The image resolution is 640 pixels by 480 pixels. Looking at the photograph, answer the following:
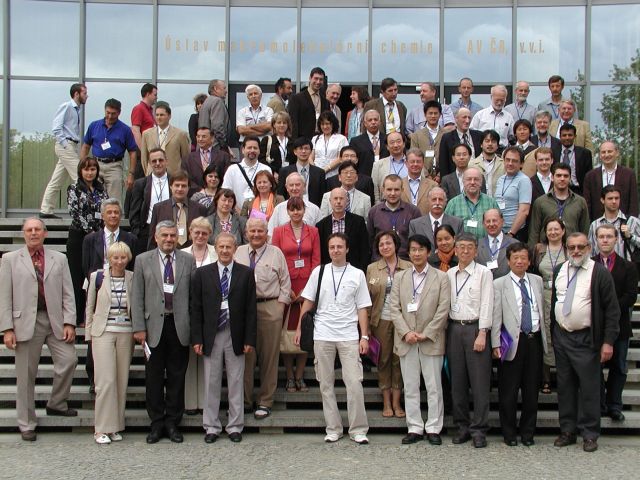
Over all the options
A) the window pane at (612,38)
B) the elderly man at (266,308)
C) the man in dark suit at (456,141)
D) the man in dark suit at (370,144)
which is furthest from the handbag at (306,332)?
the window pane at (612,38)

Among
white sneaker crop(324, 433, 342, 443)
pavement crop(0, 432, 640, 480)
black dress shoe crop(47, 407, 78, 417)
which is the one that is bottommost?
pavement crop(0, 432, 640, 480)

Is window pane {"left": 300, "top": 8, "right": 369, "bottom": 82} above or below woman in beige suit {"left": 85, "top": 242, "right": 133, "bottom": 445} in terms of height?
above

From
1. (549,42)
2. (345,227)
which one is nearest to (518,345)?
(345,227)

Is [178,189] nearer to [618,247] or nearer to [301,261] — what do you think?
[301,261]

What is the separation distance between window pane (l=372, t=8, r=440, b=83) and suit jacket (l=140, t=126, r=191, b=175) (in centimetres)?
491

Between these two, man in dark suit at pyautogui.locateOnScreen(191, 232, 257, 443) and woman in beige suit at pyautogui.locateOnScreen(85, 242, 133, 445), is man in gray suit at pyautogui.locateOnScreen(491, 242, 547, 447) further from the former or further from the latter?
woman in beige suit at pyautogui.locateOnScreen(85, 242, 133, 445)

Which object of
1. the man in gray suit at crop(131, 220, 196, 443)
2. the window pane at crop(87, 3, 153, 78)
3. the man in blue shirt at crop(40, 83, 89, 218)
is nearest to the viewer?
the man in gray suit at crop(131, 220, 196, 443)

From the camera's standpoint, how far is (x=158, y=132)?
11.2 metres

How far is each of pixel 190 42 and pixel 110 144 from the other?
4.37m

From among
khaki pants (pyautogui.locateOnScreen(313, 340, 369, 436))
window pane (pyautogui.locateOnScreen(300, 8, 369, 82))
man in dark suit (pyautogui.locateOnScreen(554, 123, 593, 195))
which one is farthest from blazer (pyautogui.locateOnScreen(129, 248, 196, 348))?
window pane (pyautogui.locateOnScreen(300, 8, 369, 82))

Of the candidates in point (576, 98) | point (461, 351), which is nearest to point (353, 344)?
point (461, 351)

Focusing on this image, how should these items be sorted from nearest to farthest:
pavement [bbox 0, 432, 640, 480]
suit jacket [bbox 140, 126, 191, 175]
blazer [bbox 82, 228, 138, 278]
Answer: pavement [bbox 0, 432, 640, 480], blazer [bbox 82, 228, 138, 278], suit jacket [bbox 140, 126, 191, 175]

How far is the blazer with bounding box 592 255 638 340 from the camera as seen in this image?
8.15 metres

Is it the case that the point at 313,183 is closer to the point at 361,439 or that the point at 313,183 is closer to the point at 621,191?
the point at 361,439
